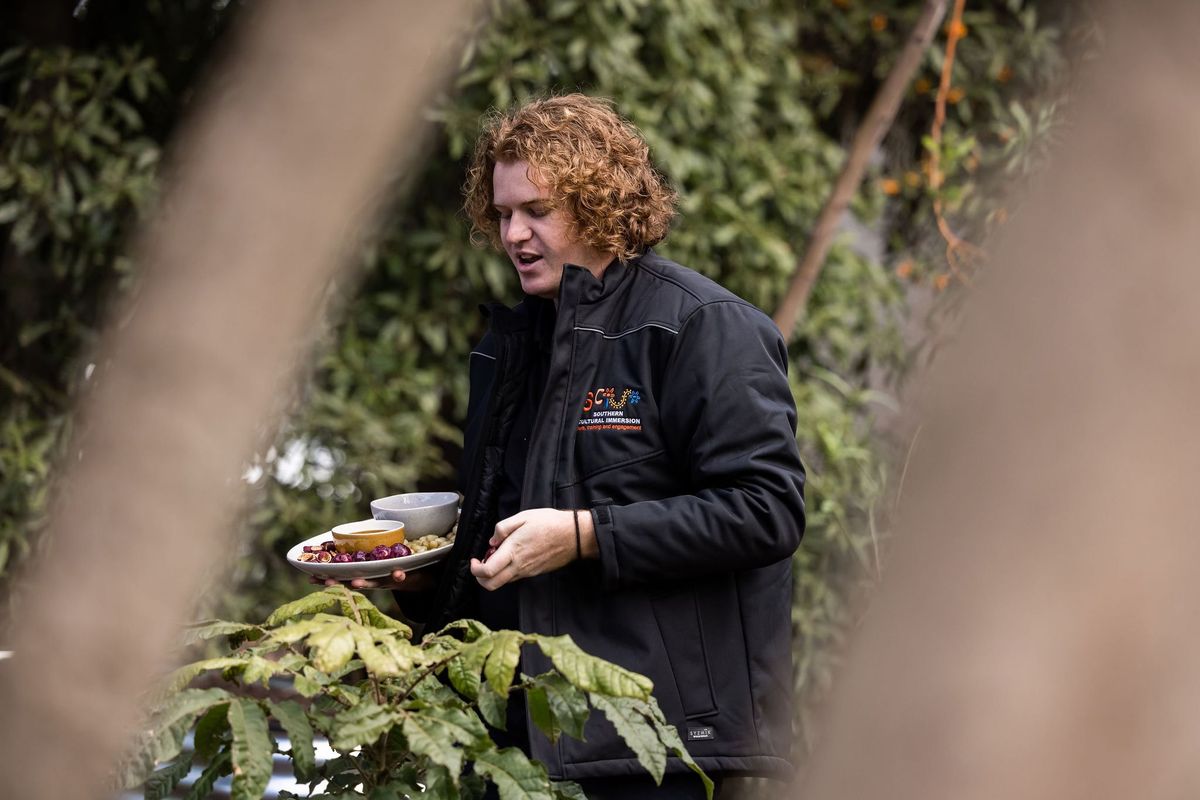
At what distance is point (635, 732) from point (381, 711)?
10.6 inches

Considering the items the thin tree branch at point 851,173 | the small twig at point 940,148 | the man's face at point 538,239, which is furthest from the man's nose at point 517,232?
the small twig at point 940,148

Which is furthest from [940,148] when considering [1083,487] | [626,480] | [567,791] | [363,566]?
[1083,487]

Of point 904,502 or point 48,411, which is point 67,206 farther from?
point 904,502

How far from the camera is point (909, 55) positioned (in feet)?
15.1

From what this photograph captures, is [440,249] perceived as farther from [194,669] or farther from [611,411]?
[194,669]

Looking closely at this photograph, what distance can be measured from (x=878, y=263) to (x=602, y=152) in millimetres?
3269

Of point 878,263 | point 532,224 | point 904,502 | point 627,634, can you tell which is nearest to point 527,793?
point 627,634

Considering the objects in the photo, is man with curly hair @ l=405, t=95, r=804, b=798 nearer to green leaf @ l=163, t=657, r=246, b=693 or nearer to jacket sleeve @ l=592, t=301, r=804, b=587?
jacket sleeve @ l=592, t=301, r=804, b=587

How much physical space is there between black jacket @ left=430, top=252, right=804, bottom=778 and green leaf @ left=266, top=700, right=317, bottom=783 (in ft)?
1.49

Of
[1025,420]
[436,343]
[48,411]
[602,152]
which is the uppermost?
[1025,420]

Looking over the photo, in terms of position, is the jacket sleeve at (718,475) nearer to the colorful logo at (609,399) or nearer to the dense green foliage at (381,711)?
the colorful logo at (609,399)

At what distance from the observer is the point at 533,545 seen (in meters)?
1.83

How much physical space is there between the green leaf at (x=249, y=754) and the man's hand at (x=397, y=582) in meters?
0.55

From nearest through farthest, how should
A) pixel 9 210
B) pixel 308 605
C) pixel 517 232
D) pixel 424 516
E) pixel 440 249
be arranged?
pixel 308 605 < pixel 517 232 < pixel 424 516 < pixel 9 210 < pixel 440 249
